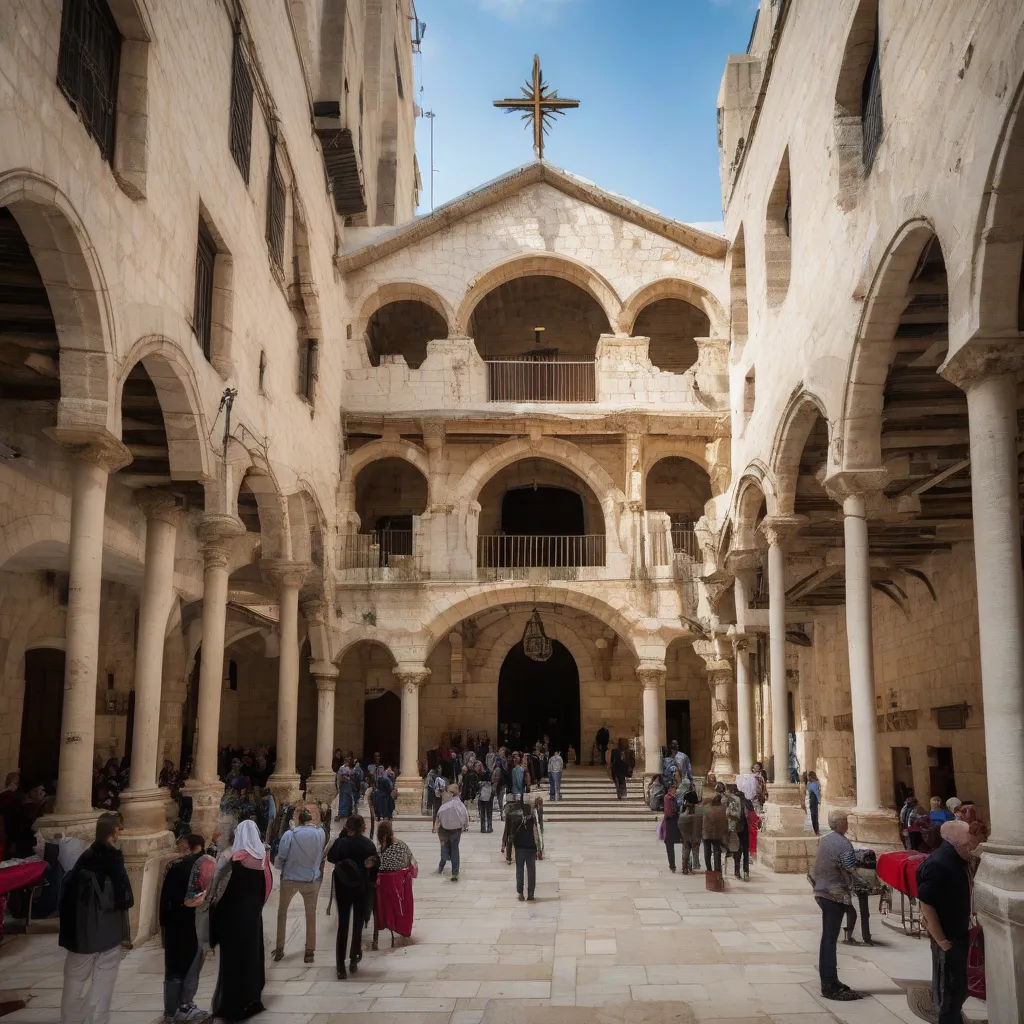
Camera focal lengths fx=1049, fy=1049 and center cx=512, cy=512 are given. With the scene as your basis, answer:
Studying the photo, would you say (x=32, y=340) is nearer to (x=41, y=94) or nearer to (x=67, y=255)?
(x=67, y=255)

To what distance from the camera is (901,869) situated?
814 centimetres

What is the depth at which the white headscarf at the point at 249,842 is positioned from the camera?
6.65 metres

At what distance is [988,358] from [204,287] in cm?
893

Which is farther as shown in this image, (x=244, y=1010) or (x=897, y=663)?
(x=897, y=663)

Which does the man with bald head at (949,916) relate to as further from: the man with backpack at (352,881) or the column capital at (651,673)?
the column capital at (651,673)

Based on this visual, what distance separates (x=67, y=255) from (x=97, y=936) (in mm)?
4958

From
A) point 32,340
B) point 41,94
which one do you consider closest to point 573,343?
point 32,340

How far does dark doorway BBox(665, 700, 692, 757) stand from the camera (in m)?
25.6

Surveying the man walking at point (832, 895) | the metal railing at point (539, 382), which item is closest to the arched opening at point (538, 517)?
the metal railing at point (539, 382)

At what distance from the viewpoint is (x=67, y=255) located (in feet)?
26.3

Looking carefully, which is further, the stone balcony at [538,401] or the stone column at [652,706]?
the stone balcony at [538,401]

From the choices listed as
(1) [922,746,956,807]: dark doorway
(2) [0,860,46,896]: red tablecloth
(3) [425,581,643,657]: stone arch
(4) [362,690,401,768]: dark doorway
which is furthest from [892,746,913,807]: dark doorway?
(2) [0,860,46,896]: red tablecloth

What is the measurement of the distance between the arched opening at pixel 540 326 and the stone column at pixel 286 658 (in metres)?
10.4

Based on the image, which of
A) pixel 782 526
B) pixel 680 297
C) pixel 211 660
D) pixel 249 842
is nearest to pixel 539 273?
pixel 680 297
